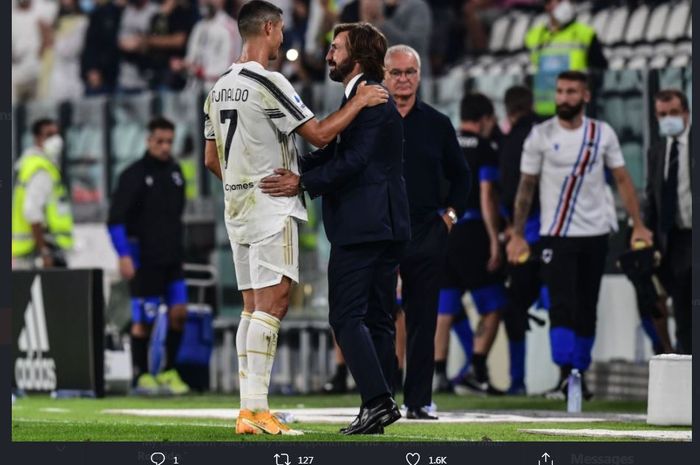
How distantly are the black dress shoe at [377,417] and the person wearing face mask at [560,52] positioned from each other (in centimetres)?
665

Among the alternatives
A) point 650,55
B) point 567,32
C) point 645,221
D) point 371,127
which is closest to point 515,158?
point 645,221

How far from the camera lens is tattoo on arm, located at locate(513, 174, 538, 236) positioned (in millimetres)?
13086

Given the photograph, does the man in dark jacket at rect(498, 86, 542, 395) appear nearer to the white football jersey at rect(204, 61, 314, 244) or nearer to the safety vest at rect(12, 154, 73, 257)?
the safety vest at rect(12, 154, 73, 257)

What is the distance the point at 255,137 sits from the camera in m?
8.80

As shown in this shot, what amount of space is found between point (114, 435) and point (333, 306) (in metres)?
1.29

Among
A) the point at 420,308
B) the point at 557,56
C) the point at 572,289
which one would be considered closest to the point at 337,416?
the point at 420,308

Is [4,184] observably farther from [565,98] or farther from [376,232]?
[565,98]

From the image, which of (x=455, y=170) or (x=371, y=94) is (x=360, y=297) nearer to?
(x=371, y=94)

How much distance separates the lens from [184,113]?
17.3 meters

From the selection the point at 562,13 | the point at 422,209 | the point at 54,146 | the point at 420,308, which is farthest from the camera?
the point at 54,146

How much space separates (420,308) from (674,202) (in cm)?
324

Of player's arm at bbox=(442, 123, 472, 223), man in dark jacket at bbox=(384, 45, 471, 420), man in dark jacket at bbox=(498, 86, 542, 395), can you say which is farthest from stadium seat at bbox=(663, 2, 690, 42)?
player's arm at bbox=(442, 123, 472, 223)
